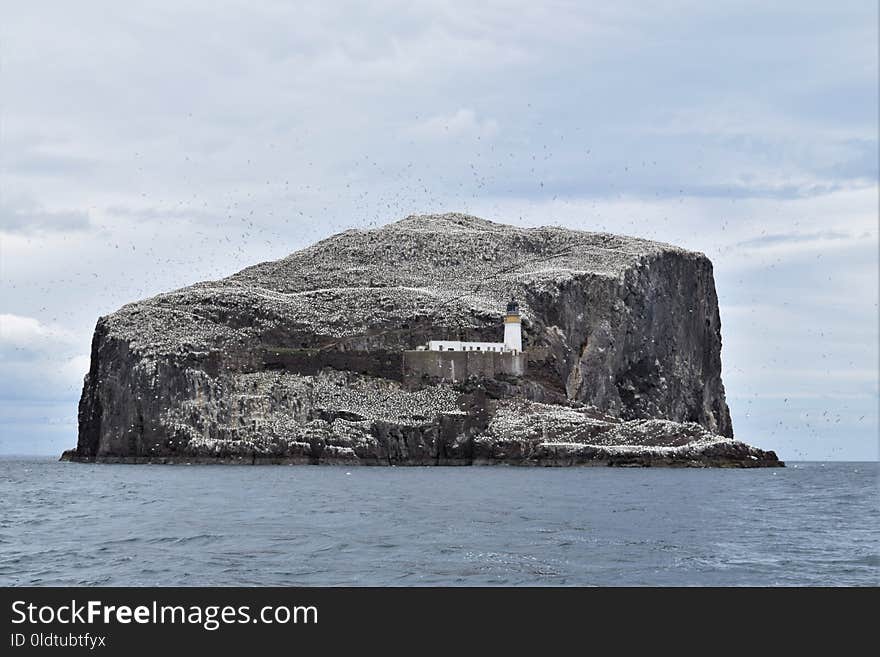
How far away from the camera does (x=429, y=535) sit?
4166 centimetres

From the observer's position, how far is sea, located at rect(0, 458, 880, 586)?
32.9 metres

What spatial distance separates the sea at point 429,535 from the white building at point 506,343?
49.6 metres

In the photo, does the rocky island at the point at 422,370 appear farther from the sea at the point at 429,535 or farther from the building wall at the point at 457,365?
the sea at the point at 429,535

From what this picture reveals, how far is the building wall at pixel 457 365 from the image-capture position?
4695 inches

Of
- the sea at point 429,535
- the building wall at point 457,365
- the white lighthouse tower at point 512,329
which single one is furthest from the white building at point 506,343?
the sea at point 429,535

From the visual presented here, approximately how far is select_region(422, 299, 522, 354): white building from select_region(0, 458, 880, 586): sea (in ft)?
163
